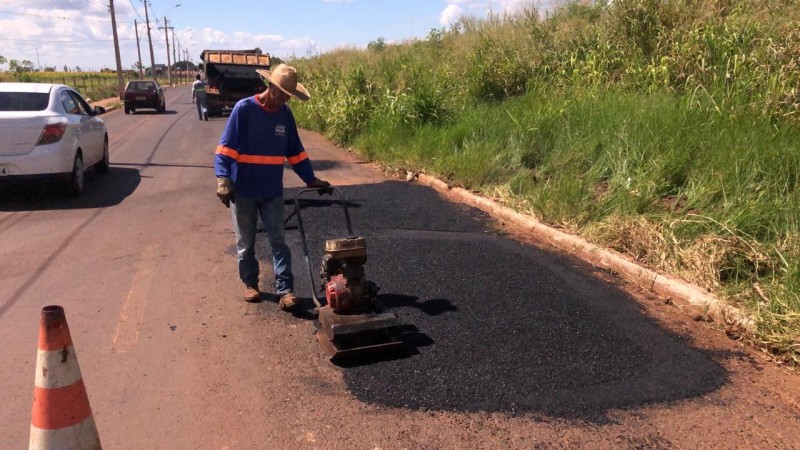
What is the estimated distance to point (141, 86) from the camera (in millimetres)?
31094

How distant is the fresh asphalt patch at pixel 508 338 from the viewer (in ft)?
12.5

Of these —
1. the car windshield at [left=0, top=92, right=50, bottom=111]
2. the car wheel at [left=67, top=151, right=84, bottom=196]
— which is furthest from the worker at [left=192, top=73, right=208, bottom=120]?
the car wheel at [left=67, top=151, right=84, bottom=196]

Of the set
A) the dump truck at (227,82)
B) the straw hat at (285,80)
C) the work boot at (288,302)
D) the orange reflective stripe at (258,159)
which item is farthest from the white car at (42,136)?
the dump truck at (227,82)

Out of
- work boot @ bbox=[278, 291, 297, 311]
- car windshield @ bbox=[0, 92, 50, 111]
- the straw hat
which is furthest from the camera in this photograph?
car windshield @ bbox=[0, 92, 50, 111]

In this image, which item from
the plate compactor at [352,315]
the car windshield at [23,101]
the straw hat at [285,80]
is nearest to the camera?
the plate compactor at [352,315]

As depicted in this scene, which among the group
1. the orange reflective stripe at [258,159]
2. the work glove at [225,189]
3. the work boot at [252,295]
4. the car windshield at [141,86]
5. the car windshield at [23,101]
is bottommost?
the work boot at [252,295]

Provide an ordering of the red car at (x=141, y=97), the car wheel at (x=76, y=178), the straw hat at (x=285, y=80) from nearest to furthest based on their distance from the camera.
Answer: the straw hat at (x=285, y=80) < the car wheel at (x=76, y=178) < the red car at (x=141, y=97)

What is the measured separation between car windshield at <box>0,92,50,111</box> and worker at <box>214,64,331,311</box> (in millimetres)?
5713

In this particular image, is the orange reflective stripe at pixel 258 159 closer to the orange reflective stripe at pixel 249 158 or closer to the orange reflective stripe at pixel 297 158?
the orange reflective stripe at pixel 249 158

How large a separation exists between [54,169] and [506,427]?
7.81 meters

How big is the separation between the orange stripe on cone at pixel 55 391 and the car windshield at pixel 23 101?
7753 mm

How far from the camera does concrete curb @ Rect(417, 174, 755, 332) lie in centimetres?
481

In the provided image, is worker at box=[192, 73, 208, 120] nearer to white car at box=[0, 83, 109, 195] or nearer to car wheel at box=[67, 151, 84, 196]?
white car at box=[0, 83, 109, 195]

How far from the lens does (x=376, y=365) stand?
4195 millimetres
